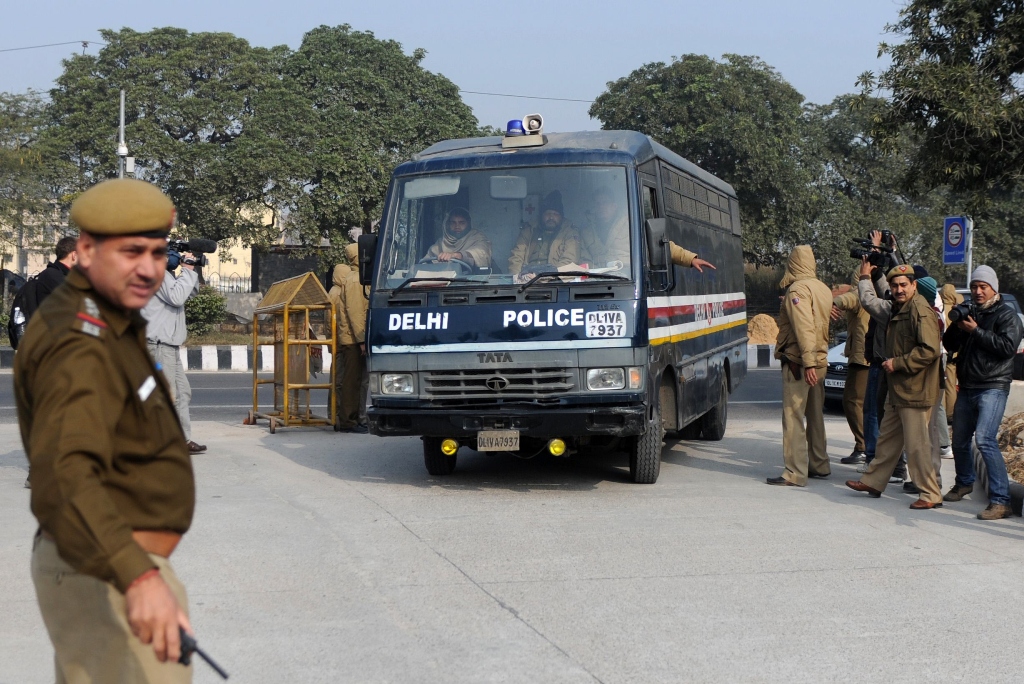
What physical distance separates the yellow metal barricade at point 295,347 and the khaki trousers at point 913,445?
598 cm

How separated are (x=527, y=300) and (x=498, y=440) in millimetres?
1051

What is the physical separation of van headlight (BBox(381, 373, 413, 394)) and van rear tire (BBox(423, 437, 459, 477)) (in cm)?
84

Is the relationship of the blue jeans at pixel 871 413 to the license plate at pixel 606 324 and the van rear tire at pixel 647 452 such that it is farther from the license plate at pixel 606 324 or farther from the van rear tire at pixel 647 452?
the license plate at pixel 606 324

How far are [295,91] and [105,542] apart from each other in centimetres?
4245

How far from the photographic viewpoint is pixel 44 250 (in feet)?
127

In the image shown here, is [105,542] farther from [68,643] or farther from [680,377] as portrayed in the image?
[680,377]

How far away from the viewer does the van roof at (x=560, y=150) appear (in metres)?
9.41

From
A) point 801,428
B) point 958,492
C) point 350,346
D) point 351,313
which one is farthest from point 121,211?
point 350,346

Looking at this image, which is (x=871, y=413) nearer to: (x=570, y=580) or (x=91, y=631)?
(x=570, y=580)

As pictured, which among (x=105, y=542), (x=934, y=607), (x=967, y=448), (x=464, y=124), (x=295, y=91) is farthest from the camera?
(x=464, y=124)

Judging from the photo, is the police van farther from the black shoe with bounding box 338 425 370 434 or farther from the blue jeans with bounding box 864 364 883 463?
the black shoe with bounding box 338 425 370 434

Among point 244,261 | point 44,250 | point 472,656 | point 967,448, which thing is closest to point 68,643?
point 472,656

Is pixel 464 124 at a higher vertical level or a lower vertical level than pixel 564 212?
higher

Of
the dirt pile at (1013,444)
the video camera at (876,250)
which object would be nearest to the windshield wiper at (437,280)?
the video camera at (876,250)
